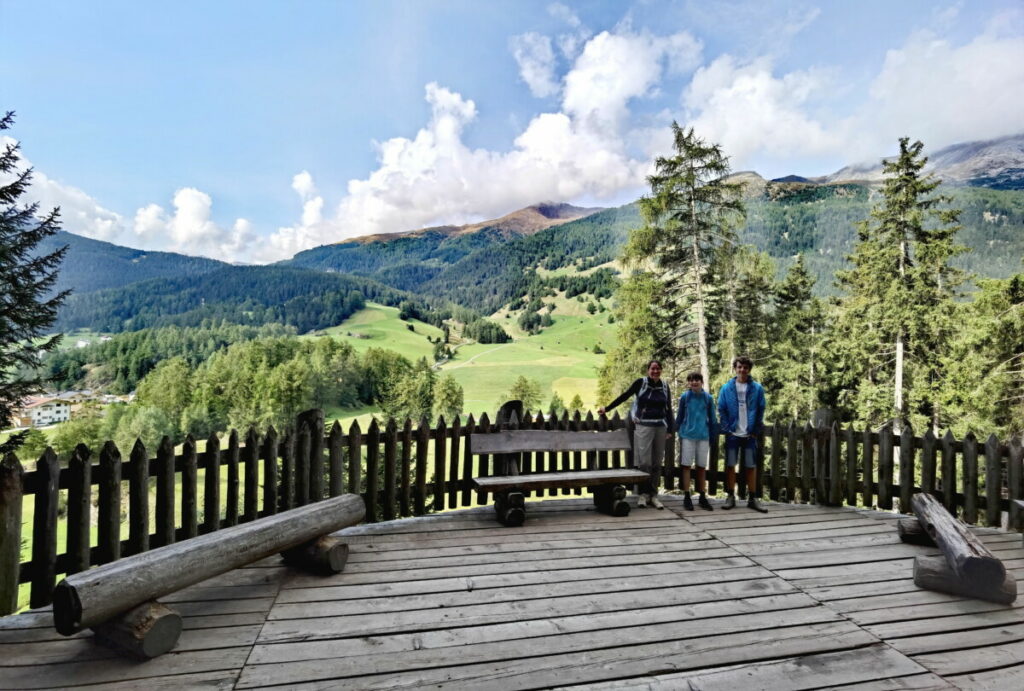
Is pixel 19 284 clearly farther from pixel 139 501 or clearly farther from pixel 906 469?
pixel 906 469

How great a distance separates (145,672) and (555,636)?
7.87 ft

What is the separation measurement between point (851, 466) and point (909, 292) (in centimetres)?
→ 2235

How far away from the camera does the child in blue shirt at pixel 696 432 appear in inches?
280

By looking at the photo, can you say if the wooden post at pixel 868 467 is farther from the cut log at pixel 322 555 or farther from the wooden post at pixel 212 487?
the wooden post at pixel 212 487

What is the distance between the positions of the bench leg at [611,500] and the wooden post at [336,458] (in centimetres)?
312

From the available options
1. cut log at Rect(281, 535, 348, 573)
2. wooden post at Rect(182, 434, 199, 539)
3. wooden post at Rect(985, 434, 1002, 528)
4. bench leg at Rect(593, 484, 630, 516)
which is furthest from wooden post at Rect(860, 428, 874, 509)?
wooden post at Rect(182, 434, 199, 539)

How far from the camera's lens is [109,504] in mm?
4449

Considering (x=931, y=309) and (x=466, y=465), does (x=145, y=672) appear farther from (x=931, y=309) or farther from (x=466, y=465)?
(x=931, y=309)

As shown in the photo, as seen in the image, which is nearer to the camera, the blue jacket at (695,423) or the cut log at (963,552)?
the cut log at (963,552)

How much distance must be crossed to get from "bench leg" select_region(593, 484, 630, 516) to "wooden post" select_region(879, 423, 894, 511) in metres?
3.27

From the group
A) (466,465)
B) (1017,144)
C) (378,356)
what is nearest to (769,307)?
(466,465)

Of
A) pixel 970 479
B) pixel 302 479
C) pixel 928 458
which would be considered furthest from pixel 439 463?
pixel 970 479

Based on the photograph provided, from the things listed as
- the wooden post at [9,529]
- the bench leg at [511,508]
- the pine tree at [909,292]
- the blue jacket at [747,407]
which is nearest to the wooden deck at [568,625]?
the wooden post at [9,529]

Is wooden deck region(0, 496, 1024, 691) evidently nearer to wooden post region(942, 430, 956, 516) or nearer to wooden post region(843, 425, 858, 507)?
wooden post region(942, 430, 956, 516)
